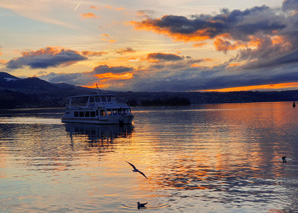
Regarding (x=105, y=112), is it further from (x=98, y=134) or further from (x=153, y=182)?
(x=153, y=182)

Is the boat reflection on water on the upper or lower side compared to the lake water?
lower

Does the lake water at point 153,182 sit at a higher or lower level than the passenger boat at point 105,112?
lower

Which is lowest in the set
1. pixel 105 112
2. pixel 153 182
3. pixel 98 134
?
pixel 98 134

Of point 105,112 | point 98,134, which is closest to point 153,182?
point 98,134

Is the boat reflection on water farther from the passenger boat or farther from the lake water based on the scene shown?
the lake water

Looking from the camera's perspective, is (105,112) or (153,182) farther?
(105,112)

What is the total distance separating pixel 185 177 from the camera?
76.6ft

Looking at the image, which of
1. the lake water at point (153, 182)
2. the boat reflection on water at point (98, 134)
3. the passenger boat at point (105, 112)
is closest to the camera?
the lake water at point (153, 182)

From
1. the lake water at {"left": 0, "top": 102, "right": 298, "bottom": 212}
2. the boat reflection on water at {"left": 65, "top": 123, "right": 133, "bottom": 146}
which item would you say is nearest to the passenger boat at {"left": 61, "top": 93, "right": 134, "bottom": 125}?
the boat reflection on water at {"left": 65, "top": 123, "right": 133, "bottom": 146}

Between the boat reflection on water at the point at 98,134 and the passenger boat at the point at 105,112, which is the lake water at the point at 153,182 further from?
the passenger boat at the point at 105,112

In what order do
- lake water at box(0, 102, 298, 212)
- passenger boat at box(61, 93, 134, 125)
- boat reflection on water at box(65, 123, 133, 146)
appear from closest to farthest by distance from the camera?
lake water at box(0, 102, 298, 212) < boat reflection on water at box(65, 123, 133, 146) < passenger boat at box(61, 93, 134, 125)

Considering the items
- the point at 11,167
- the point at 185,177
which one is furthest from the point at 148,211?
the point at 11,167

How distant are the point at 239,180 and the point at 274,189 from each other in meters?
2.79

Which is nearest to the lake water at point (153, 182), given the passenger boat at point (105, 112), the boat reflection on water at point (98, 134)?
the boat reflection on water at point (98, 134)
